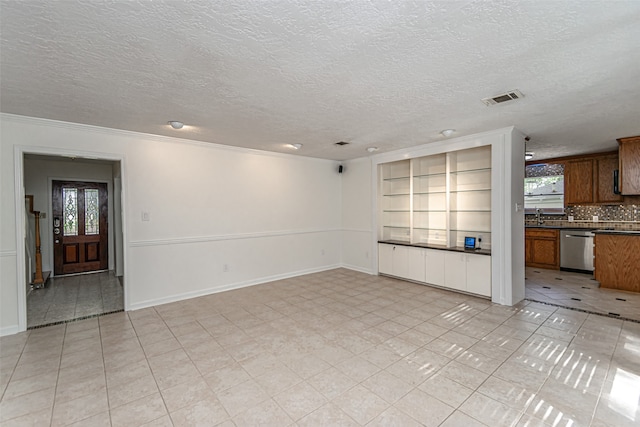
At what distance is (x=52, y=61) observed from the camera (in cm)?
210

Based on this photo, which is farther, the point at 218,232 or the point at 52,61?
the point at 218,232

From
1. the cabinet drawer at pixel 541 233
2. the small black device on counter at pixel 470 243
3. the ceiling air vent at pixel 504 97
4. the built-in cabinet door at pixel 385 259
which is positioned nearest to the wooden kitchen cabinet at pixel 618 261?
the cabinet drawer at pixel 541 233

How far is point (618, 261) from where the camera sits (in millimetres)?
4797

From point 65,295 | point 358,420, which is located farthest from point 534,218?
point 65,295

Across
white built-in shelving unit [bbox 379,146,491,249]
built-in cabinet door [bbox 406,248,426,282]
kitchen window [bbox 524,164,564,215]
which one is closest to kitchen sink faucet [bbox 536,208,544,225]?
kitchen window [bbox 524,164,564,215]

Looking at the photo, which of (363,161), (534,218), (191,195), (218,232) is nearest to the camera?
(191,195)

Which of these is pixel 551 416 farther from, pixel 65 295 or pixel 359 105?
pixel 65 295

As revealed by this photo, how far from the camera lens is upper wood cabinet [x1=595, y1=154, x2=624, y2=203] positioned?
5.75 m

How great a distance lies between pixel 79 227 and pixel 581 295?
9838 millimetres

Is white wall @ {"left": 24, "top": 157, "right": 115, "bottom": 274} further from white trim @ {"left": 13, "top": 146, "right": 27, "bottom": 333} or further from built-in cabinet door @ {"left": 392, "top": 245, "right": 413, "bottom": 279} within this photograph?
built-in cabinet door @ {"left": 392, "top": 245, "right": 413, "bottom": 279}

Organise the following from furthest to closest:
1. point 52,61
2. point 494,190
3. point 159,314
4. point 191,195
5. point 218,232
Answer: point 218,232 → point 191,195 → point 494,190 → point 159,314 → point 52,61

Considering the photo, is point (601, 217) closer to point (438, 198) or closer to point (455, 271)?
point (438, 198)

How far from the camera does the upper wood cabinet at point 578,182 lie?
19.9 feet

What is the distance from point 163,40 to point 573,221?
27.5 ft
